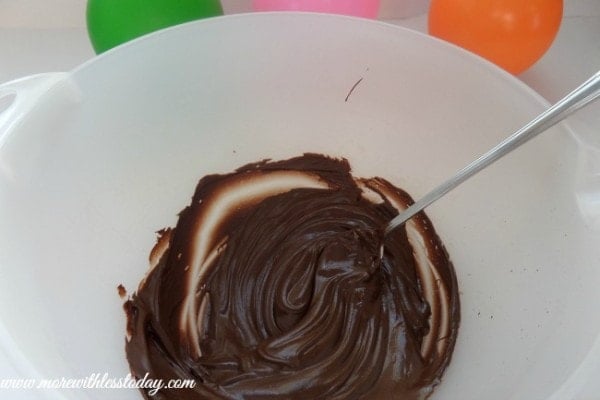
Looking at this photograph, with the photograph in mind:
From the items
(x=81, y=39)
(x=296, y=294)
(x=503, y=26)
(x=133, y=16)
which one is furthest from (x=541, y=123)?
(x=81, y=39)

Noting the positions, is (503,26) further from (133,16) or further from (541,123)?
(133,16)

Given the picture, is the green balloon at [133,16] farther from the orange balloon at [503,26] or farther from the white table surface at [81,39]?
the orange balloon at [503,26]

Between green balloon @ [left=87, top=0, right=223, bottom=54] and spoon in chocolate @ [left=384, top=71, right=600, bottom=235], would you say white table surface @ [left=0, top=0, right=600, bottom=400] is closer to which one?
green balloon @ [left=87, top=0, right=223, bottom=54]

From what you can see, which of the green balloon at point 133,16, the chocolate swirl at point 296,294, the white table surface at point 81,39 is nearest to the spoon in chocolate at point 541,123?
the chocolate swirl at point 296,294

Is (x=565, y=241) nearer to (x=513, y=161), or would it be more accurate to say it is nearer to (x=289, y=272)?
(x=513, y=161)

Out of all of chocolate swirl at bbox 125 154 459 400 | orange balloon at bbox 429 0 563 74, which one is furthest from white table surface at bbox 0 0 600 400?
chocolate swirl at bbox 125 154 459 400

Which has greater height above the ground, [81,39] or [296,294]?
[81,39]

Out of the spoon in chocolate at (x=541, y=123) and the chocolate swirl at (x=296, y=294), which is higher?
the spoon in chocolate at (x=541, y=123)
